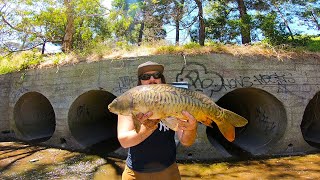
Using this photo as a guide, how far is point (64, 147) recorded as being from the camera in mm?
9750

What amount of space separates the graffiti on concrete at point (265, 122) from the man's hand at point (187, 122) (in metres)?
7.09

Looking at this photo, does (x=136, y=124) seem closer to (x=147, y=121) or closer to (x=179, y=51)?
(x=147, y=121)

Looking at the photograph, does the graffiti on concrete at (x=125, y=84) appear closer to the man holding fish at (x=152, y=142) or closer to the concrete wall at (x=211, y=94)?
the concrete wall at (x=211, y=94)

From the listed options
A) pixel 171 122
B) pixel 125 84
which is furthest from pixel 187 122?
pixel 125 84

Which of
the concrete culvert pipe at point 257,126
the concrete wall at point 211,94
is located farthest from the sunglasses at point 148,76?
the concrete culvert pipe at point 257,126

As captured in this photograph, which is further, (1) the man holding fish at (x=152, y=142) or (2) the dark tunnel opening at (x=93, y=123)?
(2) the dark tunnel opening at (x=93, y=123)

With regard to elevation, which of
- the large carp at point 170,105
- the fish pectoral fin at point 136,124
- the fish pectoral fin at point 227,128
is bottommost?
the fish pectoral fin at point 227,128

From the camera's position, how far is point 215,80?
845 centimetres

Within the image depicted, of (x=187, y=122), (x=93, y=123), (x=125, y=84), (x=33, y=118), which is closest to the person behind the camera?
(x=187, y=122)

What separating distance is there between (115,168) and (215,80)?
3.32 meters

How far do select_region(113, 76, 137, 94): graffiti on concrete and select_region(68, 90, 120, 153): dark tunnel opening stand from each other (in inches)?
55.6

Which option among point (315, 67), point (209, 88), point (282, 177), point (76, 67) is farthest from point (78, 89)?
point (315, 67)

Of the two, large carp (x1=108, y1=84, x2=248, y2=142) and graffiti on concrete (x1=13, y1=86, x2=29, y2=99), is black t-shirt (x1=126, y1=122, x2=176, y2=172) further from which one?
graffiti on concrete (x1=13, y1=86, x2=29, y2=99)

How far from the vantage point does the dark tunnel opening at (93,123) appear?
9914 millimetres
